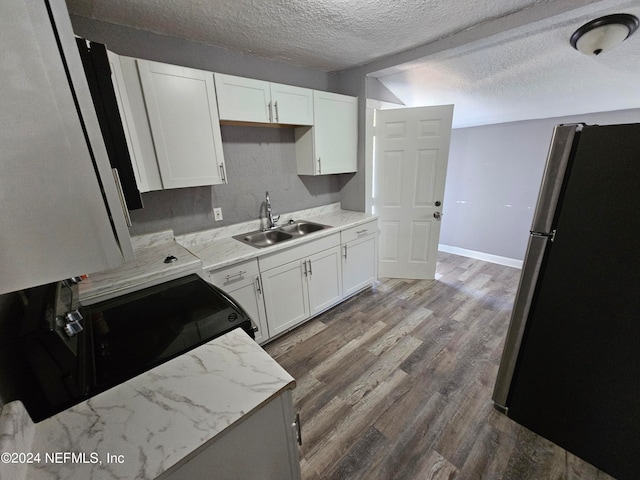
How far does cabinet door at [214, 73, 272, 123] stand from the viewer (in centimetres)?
185

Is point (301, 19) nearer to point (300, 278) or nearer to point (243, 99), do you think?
point (243, 99)

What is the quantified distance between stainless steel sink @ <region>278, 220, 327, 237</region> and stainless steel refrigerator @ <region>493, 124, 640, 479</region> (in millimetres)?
1754

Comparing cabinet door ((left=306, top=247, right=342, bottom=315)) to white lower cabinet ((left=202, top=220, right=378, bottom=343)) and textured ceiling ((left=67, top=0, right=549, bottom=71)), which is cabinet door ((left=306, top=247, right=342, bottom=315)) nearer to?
white lower cabinet ((left=202, top=220, right=378, bottom=343))

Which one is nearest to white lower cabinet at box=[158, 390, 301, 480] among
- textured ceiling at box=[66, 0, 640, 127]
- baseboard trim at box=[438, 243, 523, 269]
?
textured ceiling at box=[66, 0, 640, 127]

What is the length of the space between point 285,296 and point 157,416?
153 cm

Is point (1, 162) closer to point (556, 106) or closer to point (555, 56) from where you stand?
point (555, 56)

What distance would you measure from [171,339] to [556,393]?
191 centimetres

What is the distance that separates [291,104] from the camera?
87.4 inches

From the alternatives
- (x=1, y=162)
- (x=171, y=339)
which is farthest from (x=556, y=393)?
(x=1, y=162)

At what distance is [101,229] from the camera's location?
0.49m

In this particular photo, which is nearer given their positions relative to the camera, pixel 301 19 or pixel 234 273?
pixel 301 19

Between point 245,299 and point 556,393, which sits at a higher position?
point 245,299

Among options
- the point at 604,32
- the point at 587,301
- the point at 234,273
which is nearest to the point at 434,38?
the point at 604,32

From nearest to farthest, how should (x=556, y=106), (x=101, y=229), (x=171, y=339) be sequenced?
(x=101, y=229)
(x=171, y=339)
(x=556, y=106)
